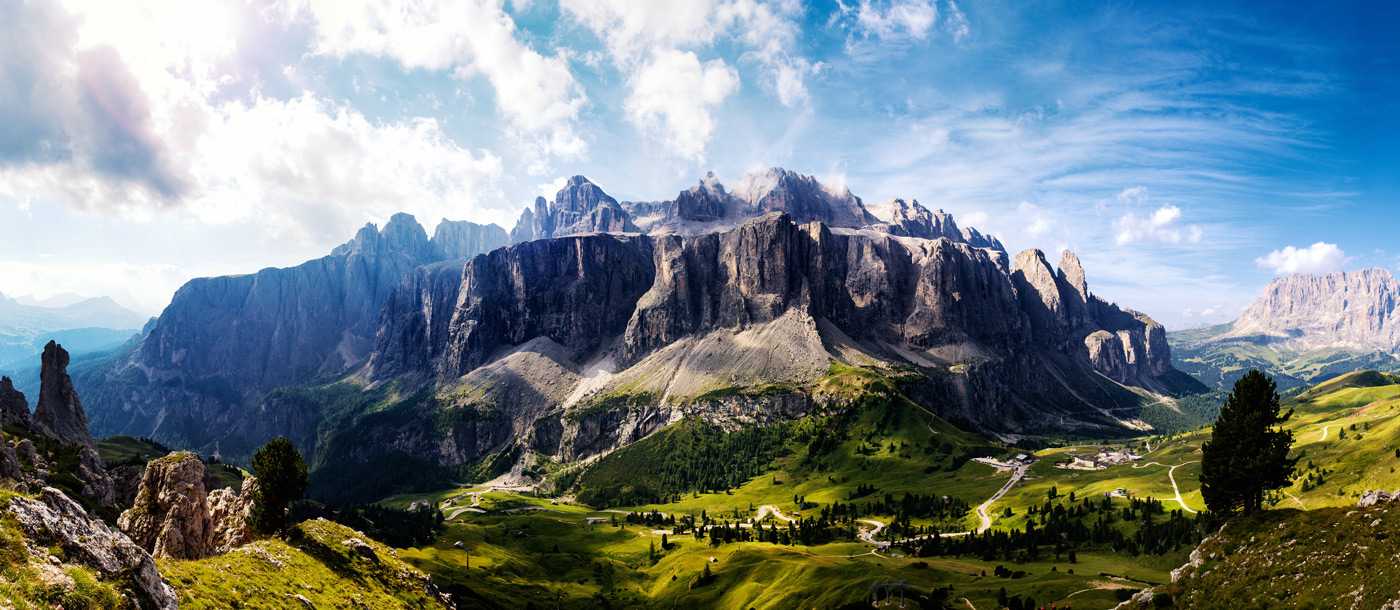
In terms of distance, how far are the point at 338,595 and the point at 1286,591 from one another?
74.2m

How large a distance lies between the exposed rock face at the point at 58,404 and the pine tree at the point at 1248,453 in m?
190

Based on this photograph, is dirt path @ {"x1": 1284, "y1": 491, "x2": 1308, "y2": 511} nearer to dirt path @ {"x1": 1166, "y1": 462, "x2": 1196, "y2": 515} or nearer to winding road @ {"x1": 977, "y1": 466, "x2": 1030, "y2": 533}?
dirt path @ {"x1": 1166, "y1": 462, "x2": 1196, "y2": 515}

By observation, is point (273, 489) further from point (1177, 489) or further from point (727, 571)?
point (1177, 489)

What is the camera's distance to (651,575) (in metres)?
148

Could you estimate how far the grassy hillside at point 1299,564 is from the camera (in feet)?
129

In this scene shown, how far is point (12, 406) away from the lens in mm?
118312

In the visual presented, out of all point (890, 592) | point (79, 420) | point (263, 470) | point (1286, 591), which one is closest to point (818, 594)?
point (890, 592)

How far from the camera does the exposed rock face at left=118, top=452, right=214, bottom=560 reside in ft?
193

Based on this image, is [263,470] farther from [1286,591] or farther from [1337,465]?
[1337,465]

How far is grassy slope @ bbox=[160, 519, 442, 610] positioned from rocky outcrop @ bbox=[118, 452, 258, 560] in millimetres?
9429

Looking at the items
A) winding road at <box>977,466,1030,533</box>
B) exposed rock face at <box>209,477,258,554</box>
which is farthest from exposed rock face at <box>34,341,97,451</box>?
winding road at <box>977,466,1030,533</box>

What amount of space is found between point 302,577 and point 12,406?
433 ft

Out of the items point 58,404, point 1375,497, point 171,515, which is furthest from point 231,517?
point 1375,497

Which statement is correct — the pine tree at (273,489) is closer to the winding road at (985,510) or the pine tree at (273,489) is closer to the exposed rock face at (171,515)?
the exposed rock face at (171,515)
